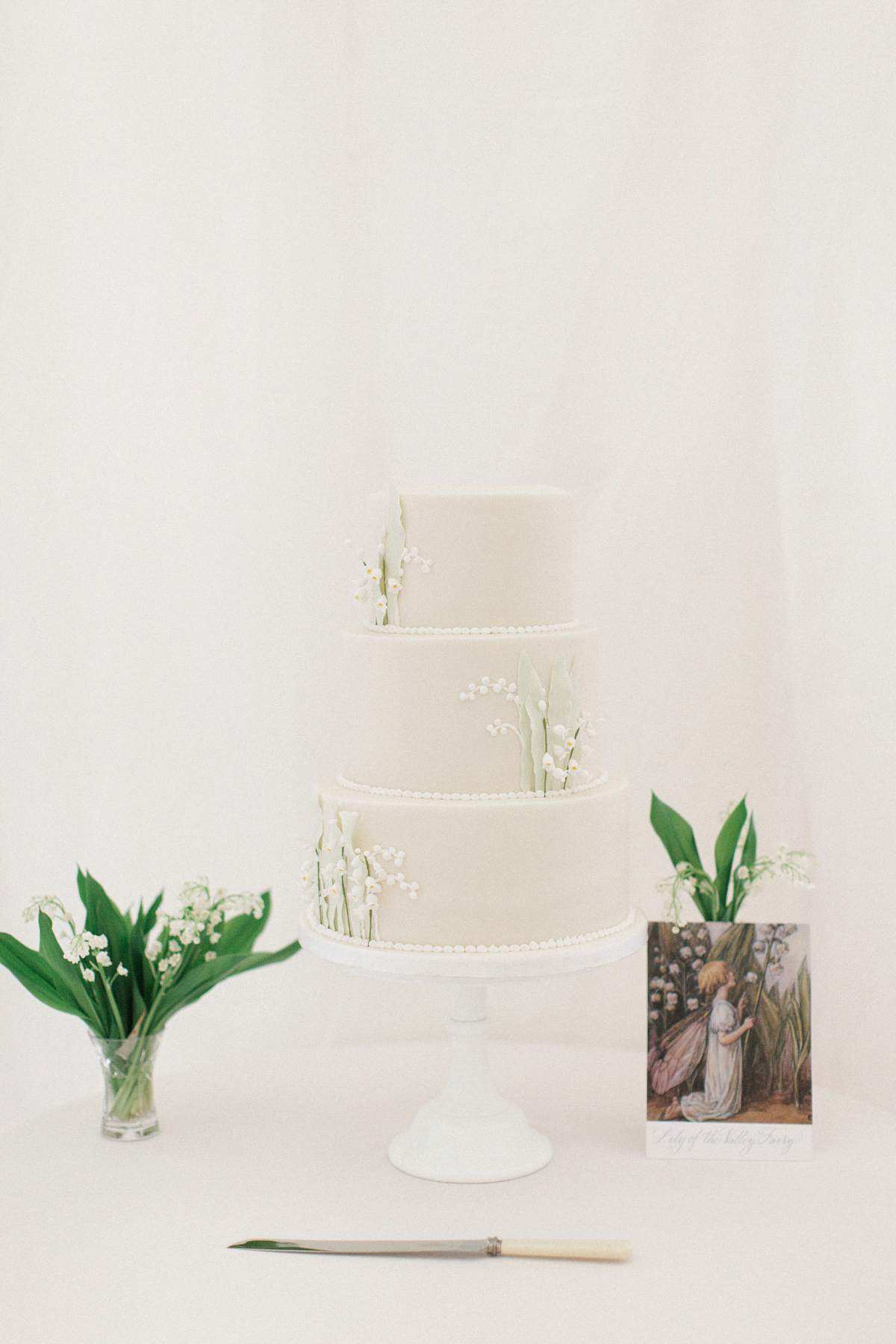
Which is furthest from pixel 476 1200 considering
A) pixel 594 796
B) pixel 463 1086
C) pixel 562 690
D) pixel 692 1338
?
pixel 562 690

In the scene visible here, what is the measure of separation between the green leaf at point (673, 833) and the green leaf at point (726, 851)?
0.10 feet

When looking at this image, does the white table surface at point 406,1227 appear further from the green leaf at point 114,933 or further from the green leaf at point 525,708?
the green leaf at point 525,708

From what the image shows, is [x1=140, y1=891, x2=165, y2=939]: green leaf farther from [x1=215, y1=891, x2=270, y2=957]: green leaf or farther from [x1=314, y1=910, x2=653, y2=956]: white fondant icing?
[x1=314, y1=910, x2=653, y2=956]: white fondant icing

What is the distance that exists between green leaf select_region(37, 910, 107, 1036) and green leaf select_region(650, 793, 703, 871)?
28.0 inches

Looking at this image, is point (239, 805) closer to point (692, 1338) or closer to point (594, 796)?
point (594, 796)

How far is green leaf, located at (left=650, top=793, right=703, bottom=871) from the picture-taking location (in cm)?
163

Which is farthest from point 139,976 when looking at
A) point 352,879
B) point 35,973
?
point 352,879

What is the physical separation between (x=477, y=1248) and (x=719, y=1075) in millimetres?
389

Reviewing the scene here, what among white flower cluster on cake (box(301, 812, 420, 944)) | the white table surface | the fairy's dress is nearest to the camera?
the white table surface

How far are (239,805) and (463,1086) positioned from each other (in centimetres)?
70

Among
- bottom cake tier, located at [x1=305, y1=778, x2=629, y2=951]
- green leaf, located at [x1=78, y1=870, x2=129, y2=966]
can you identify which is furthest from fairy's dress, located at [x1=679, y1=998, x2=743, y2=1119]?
green leaf, located at [x1=78, y1=870, x2=129, y2=966]

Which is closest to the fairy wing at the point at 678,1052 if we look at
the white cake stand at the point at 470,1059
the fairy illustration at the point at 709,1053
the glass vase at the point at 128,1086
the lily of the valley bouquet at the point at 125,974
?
the fairy illustration at the point at 709,1053

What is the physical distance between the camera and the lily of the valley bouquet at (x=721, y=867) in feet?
5.20

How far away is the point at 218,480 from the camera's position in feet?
6.66
